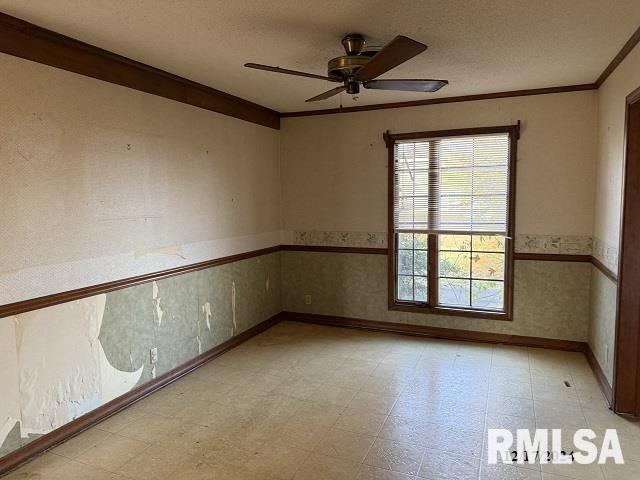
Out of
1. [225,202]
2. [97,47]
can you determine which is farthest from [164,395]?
[97,47]

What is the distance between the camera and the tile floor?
2455 mm

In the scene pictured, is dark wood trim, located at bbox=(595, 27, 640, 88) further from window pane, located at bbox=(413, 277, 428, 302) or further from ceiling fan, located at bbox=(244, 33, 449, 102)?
window pane, located at bbox=(413, 277, 428, 302)

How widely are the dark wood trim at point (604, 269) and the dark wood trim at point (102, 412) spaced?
3.30 m

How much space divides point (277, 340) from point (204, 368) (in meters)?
0.93

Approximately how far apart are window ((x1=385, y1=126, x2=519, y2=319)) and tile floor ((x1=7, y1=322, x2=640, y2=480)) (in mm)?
596

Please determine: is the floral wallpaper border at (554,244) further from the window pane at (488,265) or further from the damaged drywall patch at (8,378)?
the damaged drywall patch at (8,378)

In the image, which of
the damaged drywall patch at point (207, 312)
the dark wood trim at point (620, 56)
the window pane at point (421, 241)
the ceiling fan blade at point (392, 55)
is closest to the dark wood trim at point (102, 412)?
the damaged drywall patch at point (207, 312)

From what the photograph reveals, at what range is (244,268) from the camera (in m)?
4.62

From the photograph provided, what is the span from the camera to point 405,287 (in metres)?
4.85

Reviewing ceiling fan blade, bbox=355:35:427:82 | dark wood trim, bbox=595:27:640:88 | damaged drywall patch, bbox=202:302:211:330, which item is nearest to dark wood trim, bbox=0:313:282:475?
damaged drywall patch, bbox=202:302:211:330

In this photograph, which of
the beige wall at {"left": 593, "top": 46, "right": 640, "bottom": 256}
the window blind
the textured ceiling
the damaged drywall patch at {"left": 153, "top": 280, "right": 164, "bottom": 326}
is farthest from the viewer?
the window blind

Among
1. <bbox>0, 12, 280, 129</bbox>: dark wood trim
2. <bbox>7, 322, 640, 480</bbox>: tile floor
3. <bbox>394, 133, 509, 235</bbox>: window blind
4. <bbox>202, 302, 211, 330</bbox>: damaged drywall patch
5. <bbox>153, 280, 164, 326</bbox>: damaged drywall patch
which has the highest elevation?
<bbox>0, 12, 280, 129</bbox>: dark wood trim

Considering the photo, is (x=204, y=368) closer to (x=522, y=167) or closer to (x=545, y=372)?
(x=545, y=372)

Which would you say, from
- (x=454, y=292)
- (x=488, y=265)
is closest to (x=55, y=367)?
(x=454, y=292)
